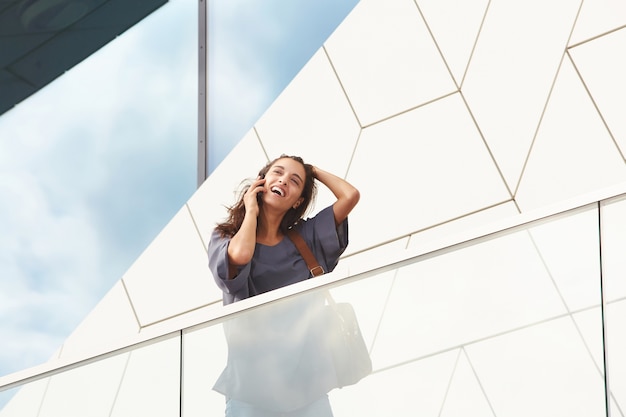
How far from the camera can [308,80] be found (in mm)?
5086

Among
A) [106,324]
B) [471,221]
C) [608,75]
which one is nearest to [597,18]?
[608,75]

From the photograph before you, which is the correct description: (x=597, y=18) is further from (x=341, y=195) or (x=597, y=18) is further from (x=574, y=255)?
(x=574, y=255)

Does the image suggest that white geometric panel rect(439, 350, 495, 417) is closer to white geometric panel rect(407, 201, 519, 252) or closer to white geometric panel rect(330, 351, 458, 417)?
white geometric panel rect(330, 351, 458, 417)

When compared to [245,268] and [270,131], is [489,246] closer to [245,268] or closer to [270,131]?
[245,268]

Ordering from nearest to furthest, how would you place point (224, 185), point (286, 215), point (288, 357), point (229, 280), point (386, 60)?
point (288, 357), point (229, 280), point (286, 215), point (386, 60), point (224, 185)

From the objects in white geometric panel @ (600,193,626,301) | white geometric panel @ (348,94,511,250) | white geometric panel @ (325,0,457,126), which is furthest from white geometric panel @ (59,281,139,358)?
white geometric panel @ (600,193,626,301)

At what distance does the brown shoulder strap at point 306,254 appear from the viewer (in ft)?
9.67

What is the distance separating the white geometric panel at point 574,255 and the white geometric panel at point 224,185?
9.60 ft

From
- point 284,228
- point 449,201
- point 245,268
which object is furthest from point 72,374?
point 449,201

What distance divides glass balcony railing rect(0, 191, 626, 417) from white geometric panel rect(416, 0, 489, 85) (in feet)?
7.75

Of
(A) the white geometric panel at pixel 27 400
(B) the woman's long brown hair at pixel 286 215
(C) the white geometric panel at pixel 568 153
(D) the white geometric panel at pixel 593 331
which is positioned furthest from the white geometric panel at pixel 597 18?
(A) the white geometric panel at pixel 27 400

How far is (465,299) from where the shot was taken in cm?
229

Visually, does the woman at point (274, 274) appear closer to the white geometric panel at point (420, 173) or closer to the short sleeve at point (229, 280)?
the short sleeve at point (229, 280)

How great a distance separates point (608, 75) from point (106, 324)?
2.71 m
